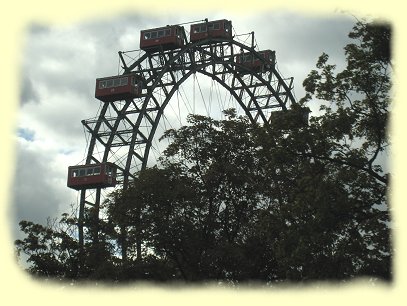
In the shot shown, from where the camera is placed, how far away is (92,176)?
4847 cm

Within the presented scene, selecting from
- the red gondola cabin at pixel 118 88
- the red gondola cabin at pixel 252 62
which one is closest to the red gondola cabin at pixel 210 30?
the red gondola cabin at pixel 252 62

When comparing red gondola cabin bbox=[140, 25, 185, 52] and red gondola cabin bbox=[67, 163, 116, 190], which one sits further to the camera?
red gondola cabin bbox=[140, 25, 185, 52]

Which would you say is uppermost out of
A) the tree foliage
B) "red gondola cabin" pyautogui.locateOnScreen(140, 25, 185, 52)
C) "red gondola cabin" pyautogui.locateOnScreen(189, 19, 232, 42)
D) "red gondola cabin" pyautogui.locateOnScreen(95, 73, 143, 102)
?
"red gondola cabin" pyautogui.locateOnScreen(189, 19, 232, 42)

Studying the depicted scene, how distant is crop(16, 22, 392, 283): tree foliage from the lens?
75.2 feet

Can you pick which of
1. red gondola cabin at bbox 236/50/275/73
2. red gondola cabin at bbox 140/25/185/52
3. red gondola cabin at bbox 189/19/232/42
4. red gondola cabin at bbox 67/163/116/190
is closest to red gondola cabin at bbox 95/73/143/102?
red gondola cabin at bbox 140/25/185/52

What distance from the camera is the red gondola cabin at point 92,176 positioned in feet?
158

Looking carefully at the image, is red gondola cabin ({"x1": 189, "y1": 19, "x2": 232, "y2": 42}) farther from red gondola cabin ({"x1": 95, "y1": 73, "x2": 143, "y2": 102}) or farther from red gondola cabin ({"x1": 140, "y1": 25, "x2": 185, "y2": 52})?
red gondola cabin ({"x1": 95, "y1": 73, "x2": 143, "y2": 102})

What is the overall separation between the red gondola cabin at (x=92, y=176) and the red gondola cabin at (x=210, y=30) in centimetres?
1396

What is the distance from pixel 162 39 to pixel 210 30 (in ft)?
16.2

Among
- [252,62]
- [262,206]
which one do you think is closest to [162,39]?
[252,62]

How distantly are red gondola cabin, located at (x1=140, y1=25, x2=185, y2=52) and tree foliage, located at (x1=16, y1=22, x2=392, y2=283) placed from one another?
1643 cm

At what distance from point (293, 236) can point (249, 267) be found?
9.46m

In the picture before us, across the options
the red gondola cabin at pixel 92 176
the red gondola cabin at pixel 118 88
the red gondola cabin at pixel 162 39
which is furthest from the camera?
the red gondola cabin at pixel 162 39

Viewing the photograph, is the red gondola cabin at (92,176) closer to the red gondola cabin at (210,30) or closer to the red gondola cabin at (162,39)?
the red gondola cabin at (162,39)
